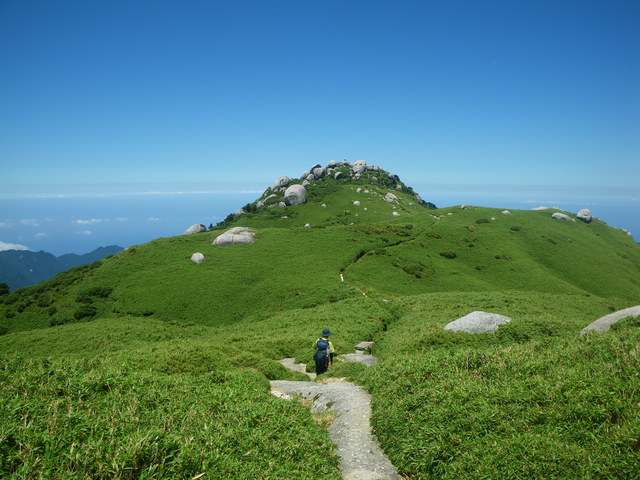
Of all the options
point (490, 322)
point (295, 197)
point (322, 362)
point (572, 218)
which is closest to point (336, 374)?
point (322, 362)

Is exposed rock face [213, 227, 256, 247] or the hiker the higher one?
exposed rock face [213, 227, 256, 247]

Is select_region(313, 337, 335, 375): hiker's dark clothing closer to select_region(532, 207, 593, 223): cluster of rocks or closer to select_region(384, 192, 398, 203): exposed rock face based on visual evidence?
select_region(532, 207, 593, 223): cluster of rocks

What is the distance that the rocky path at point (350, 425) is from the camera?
30.9 feet

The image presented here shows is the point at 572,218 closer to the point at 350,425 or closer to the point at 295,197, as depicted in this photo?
the point at 295,197

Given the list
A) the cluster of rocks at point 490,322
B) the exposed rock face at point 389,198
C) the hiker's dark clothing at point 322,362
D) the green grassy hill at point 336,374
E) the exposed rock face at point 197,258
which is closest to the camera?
the green grassy hill at point 336,374

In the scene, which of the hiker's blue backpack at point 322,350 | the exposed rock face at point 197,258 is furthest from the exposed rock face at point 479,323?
the exposed rock face at point 197,258

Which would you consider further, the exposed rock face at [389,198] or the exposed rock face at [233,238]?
the exposed rock face at [389,198]

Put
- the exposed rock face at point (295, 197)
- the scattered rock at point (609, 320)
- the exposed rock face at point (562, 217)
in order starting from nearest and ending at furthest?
the scattered rock at point (609, 320), the exposed rock face at point (562, 217), the exposed rock face at point (295, 197)

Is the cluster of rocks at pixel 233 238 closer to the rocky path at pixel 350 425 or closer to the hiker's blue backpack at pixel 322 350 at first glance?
the hiker's blue backpack at pixel 322 350

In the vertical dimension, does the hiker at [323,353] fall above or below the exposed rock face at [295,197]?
below

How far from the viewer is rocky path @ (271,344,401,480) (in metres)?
9.41

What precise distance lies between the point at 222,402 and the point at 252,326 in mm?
36359

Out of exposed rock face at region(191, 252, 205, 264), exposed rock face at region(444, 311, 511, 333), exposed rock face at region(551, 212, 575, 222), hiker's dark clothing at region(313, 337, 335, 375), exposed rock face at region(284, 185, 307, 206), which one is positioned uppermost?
exposed rock face at region(284, 185, 307, 206)

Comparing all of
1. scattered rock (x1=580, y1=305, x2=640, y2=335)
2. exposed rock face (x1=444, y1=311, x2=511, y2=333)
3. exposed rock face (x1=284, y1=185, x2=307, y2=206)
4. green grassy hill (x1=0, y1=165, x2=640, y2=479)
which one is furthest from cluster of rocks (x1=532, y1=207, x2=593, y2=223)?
exposed rock face (x1=444, y1=311, x2=511, y2=333)
